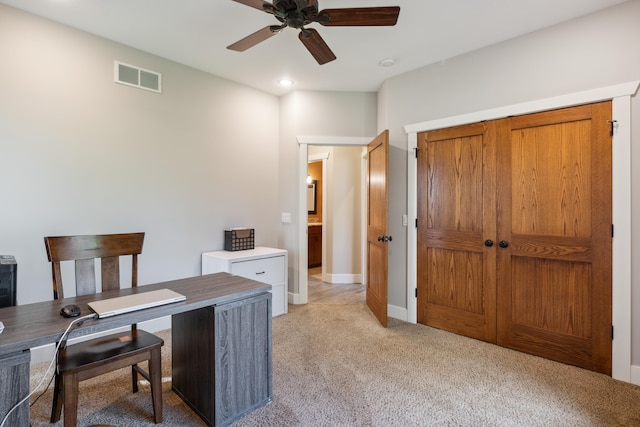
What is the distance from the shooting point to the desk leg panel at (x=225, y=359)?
1.66 m

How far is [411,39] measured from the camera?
271 centimetres

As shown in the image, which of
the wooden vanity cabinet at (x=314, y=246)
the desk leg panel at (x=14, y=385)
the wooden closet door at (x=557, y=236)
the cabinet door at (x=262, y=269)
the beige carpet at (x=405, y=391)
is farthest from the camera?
the wooden vanity cabinet at (x=314, y=246)

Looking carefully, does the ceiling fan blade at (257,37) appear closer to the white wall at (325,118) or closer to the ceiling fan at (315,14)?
the ceiling fan at (315,14)

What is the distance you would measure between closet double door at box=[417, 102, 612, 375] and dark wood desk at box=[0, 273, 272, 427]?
1996mm

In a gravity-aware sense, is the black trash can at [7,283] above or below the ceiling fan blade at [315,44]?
below

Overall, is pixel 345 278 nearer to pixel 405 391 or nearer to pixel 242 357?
pixel 405 391

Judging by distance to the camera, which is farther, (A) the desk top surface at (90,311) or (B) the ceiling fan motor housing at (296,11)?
(B) the ceiling fan motor housing at (296,11)

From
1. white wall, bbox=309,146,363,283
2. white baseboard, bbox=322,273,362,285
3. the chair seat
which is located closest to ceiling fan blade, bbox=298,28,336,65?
the chair seat

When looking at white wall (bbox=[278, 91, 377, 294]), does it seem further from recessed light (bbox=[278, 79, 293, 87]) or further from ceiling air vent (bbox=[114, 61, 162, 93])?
ceiling air vent (bbox=[114, 61, 162, 93])

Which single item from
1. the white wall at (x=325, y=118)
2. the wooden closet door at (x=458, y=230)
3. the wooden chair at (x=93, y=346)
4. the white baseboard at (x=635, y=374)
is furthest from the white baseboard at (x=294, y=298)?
the white baseboard at (x=635, y=374)

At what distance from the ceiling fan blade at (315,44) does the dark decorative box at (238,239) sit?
1.97m

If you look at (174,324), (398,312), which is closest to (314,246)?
(398,312)

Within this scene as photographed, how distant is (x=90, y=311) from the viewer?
1407 mm

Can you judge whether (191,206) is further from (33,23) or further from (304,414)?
(304,414)
